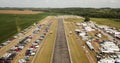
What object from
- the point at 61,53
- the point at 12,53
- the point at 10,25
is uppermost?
the point at 10,25

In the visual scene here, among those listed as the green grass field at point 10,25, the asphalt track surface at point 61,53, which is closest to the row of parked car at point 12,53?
the green grass field at point 10,25

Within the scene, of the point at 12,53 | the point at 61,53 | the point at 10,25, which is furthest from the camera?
the point at 10,25

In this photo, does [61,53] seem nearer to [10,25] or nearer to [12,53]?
[12,53]

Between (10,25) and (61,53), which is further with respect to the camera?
(10,25)

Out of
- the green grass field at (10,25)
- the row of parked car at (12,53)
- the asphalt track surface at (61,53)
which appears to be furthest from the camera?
the green grass field at (10,25)

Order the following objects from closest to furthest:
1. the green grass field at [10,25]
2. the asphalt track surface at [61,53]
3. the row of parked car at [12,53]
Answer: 1. the asphalt track surface at [61,53]
2. the row of parked car at [12,53]
3. the green grass field at [10,25]

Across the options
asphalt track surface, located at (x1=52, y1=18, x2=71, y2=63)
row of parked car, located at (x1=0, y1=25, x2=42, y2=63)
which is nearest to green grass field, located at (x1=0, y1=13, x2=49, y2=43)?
row of parked car, located at (x1=0, y1=25, x2=42, y2=63)

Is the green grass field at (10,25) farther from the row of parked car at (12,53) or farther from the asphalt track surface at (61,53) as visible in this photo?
the asphalt track surface at (61,53)

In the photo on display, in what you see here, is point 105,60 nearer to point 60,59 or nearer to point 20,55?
point 60,59

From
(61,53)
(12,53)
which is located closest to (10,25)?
(12,53)

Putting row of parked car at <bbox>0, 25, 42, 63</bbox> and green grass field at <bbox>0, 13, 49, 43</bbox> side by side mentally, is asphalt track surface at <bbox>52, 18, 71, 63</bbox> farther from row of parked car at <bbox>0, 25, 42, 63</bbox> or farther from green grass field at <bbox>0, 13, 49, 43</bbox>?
green grass field at <bbox>0, 13, 49, 43</bbox>

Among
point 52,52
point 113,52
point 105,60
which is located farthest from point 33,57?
point 113,52
